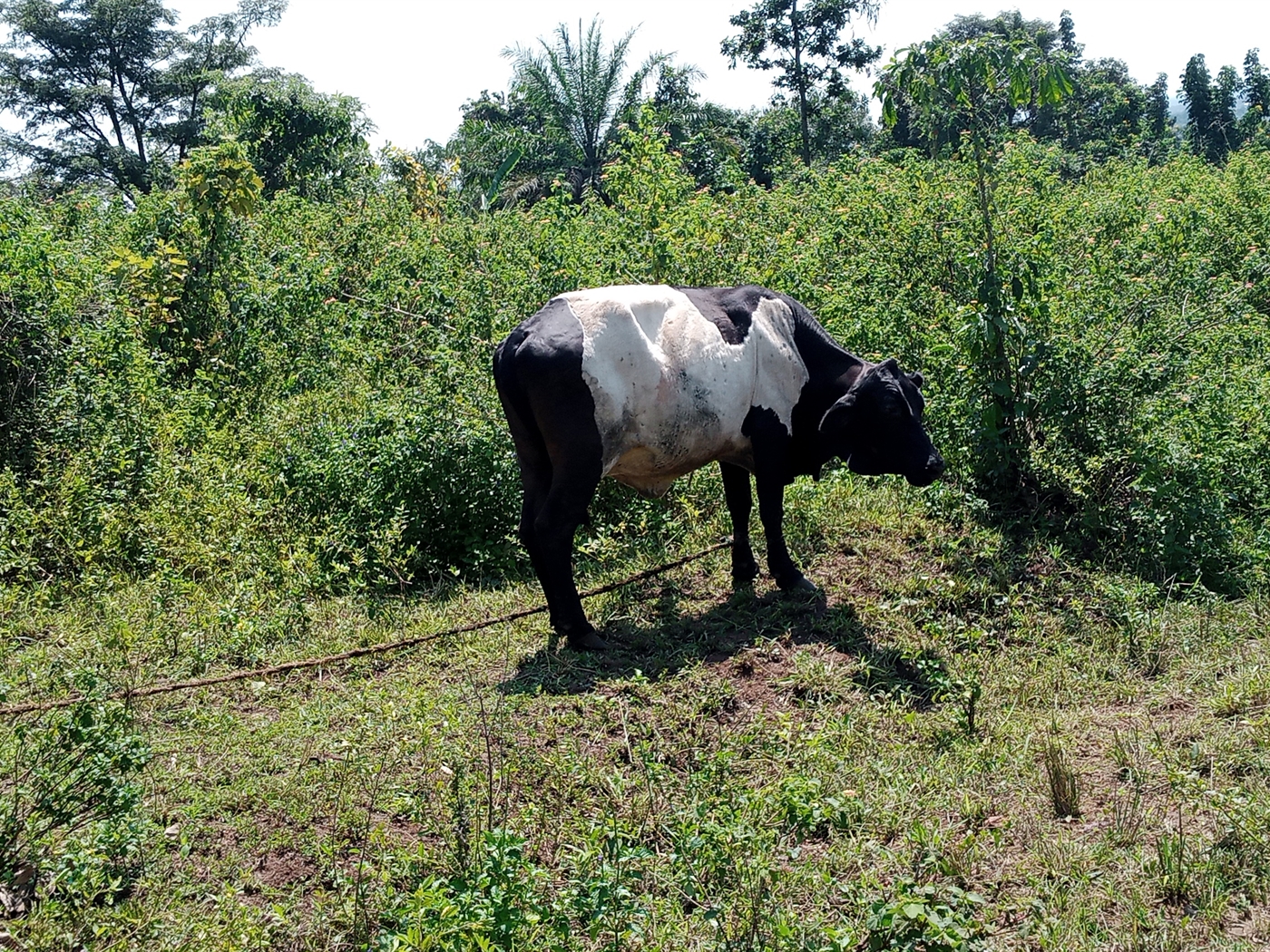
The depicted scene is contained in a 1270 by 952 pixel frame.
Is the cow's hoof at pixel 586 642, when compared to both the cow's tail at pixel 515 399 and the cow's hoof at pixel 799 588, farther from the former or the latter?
the cow's hoof at pixel 799 588

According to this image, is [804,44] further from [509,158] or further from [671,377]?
[671,377]

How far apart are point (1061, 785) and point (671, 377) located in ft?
8.85

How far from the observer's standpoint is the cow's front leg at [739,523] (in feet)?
22.0

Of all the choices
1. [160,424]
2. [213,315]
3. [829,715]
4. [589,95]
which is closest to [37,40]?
[589,95]

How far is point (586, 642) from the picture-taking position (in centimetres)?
587

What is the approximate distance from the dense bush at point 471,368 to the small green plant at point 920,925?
3613 millimetres

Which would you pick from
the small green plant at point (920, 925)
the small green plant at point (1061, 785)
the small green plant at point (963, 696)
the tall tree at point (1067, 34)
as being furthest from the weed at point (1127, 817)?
the tall tree at point (1067, 34)

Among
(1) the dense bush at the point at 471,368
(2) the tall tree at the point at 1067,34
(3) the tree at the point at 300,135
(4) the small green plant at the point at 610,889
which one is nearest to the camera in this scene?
(4) the small green plant at the point at 610,889

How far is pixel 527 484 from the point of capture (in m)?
6.09

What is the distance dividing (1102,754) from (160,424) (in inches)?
239

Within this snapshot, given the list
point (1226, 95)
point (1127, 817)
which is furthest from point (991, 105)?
point (1226, 95)

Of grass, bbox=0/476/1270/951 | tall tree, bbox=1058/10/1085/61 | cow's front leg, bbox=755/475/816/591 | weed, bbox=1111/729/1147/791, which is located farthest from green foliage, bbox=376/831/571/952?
tall tree, bbox=1058/10/1085/61

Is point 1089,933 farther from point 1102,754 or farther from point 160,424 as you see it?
point 160,424

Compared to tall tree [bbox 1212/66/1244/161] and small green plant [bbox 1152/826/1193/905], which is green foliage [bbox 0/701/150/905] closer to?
small green plant [bbox 1152/826/1193/905]
